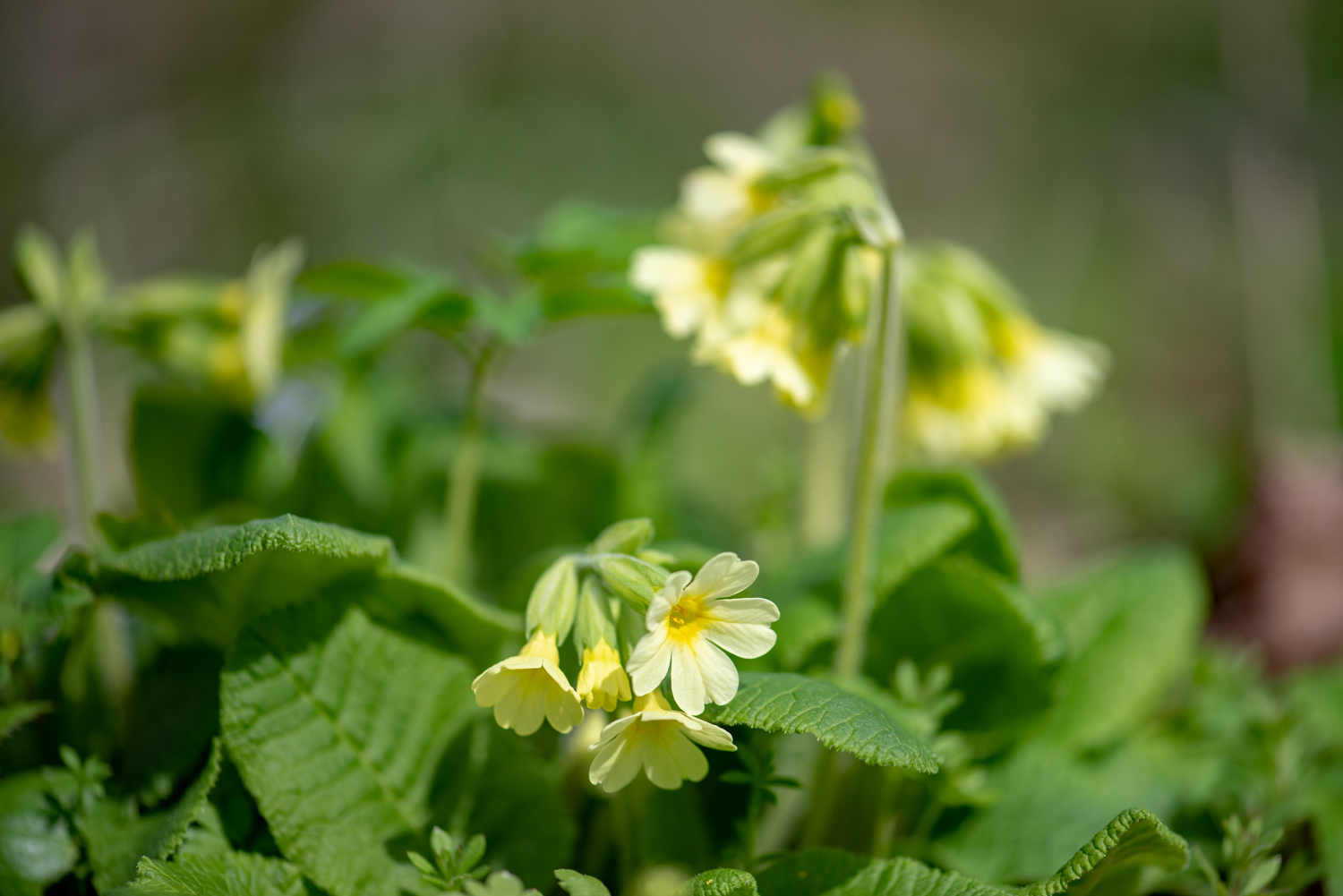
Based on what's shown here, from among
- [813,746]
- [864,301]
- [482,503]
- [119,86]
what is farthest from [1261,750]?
[119,86]

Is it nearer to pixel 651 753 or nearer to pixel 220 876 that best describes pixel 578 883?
pixel 651 753

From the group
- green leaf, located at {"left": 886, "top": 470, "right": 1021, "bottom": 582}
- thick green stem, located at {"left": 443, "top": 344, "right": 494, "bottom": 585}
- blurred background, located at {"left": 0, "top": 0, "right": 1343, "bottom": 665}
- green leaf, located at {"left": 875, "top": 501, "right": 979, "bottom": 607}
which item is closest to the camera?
green leaf, located at {"left": 875, "top": 501, "right": 979, "bottom": 607}

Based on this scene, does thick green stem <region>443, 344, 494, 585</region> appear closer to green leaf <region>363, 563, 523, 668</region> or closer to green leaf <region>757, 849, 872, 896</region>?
green leaf <region>363, 563, 523, 668</region>

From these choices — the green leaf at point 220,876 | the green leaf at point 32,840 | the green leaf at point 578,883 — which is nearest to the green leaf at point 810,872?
the green leaf at point 578,883

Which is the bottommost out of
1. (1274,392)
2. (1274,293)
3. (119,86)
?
(1274,392)

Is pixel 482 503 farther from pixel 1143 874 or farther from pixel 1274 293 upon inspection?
pixel 1274 293

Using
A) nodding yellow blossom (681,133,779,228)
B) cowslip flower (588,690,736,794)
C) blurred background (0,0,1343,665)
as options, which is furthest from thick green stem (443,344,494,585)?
blurred background (0,0,1343,665)
